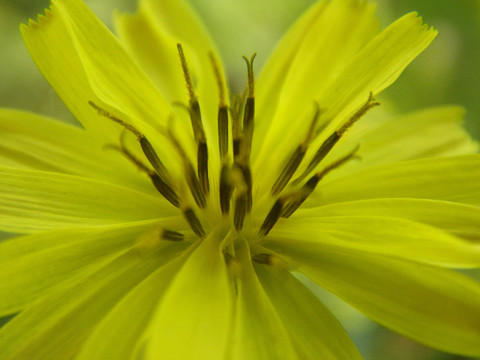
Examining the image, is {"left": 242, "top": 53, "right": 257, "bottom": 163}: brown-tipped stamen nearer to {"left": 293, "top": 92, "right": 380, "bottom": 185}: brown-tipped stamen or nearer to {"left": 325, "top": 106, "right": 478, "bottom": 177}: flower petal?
{"left": 293, "top": 92, "right": 380, "bottom": 185}: brown-tipped stamen

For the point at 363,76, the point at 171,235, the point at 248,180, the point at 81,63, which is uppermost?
the point at 363,76

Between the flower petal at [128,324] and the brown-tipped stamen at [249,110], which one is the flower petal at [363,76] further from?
the flower petal at [128,324]

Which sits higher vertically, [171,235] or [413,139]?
[413,139]

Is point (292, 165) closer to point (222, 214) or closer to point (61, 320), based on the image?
point (222, 214)

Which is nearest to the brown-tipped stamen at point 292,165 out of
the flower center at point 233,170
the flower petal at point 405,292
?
the flower center at point 233,170

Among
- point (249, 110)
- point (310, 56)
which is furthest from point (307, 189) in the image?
point (310, 56)

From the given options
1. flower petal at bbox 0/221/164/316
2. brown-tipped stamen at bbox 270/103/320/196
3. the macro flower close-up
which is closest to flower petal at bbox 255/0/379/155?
the macro flower close-up

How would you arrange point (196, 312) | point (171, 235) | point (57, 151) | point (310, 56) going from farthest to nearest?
point (310, 56) → point (57, 151) → point (171, 235) → point (196, 312)
